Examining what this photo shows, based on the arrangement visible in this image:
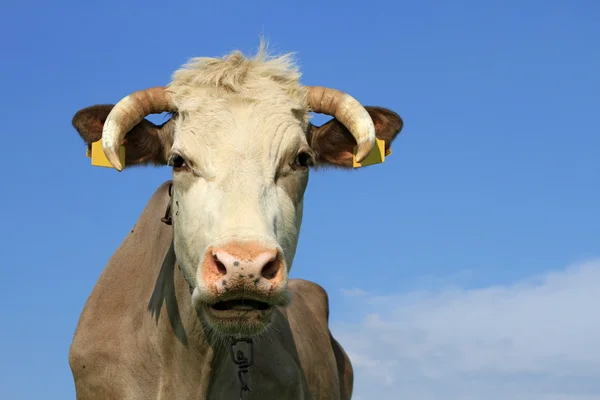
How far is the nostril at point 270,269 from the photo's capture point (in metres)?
5.07

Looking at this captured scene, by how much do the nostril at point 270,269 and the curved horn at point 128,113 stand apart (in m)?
1.47

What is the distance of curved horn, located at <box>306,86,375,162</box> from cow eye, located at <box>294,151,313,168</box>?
1.12ft

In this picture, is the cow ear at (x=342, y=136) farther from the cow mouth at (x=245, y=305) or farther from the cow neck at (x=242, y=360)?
the cow mouth at (x=245, y=305)

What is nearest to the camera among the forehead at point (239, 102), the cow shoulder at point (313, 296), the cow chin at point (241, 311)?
the cow chin at point (241, 311)

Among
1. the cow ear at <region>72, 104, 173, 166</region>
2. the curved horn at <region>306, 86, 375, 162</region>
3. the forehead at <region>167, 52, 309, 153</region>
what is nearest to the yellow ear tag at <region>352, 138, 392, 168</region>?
the curved horn at <region>306, 86, 375, 162</region>

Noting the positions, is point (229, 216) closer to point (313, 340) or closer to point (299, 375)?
point (299, 375)

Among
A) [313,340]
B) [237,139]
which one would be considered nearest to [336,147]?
[237,139]

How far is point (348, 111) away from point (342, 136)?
0.46 metres

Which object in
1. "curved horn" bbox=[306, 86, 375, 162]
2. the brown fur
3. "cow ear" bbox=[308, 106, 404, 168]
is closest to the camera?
"curved horn" bbox=[306, 86, 375, 162]

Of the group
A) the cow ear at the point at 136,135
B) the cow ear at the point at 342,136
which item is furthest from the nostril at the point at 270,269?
the cow ear at the point at 342,136

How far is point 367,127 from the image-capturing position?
20.9ft

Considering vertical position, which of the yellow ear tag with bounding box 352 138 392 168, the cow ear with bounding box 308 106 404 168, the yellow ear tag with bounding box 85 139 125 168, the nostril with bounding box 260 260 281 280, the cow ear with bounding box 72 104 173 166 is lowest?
the nostril with bounding box 260 260 281 280

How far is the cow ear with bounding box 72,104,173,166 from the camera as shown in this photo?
640 cm

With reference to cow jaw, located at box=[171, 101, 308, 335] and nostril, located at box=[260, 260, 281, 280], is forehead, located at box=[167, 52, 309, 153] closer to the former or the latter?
cow jaw, located at box=[171, 101, 308, 335]
